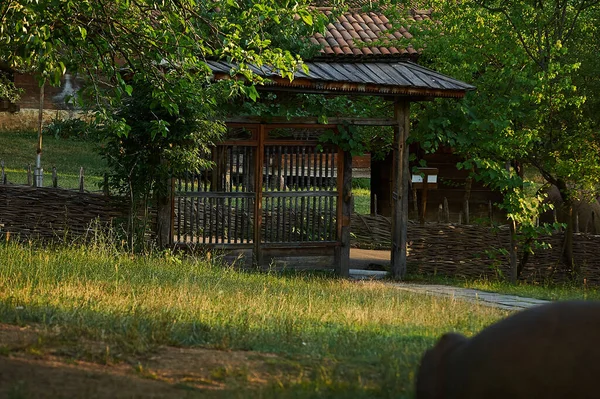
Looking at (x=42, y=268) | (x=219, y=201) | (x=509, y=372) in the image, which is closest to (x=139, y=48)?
(x=42, y=268)

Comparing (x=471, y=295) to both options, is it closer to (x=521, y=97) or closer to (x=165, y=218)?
(x=521, y=97)

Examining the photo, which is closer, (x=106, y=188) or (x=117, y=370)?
(x=117, y=370)

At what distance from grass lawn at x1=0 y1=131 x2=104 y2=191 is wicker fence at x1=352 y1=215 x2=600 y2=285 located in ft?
42.7

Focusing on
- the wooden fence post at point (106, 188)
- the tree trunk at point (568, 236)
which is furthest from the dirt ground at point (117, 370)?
the tree trunk at point (568, 236)

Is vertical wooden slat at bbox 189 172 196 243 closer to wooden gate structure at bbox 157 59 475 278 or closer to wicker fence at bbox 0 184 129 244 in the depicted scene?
wooden gate structure at bbox 157 59 475 278

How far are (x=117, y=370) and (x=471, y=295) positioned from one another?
27.3 feet

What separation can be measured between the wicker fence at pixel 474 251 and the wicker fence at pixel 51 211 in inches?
237

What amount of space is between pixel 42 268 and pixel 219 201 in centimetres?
491

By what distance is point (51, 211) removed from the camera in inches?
587

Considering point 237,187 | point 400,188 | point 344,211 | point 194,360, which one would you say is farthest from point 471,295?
point 194,360

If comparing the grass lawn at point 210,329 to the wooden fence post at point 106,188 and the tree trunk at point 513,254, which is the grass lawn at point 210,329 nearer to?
the wooden fence post at point 106,188

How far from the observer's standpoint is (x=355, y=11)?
2780 centimetres

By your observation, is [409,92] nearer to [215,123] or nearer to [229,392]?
[215,123]

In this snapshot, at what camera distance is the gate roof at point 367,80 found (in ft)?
46.8
